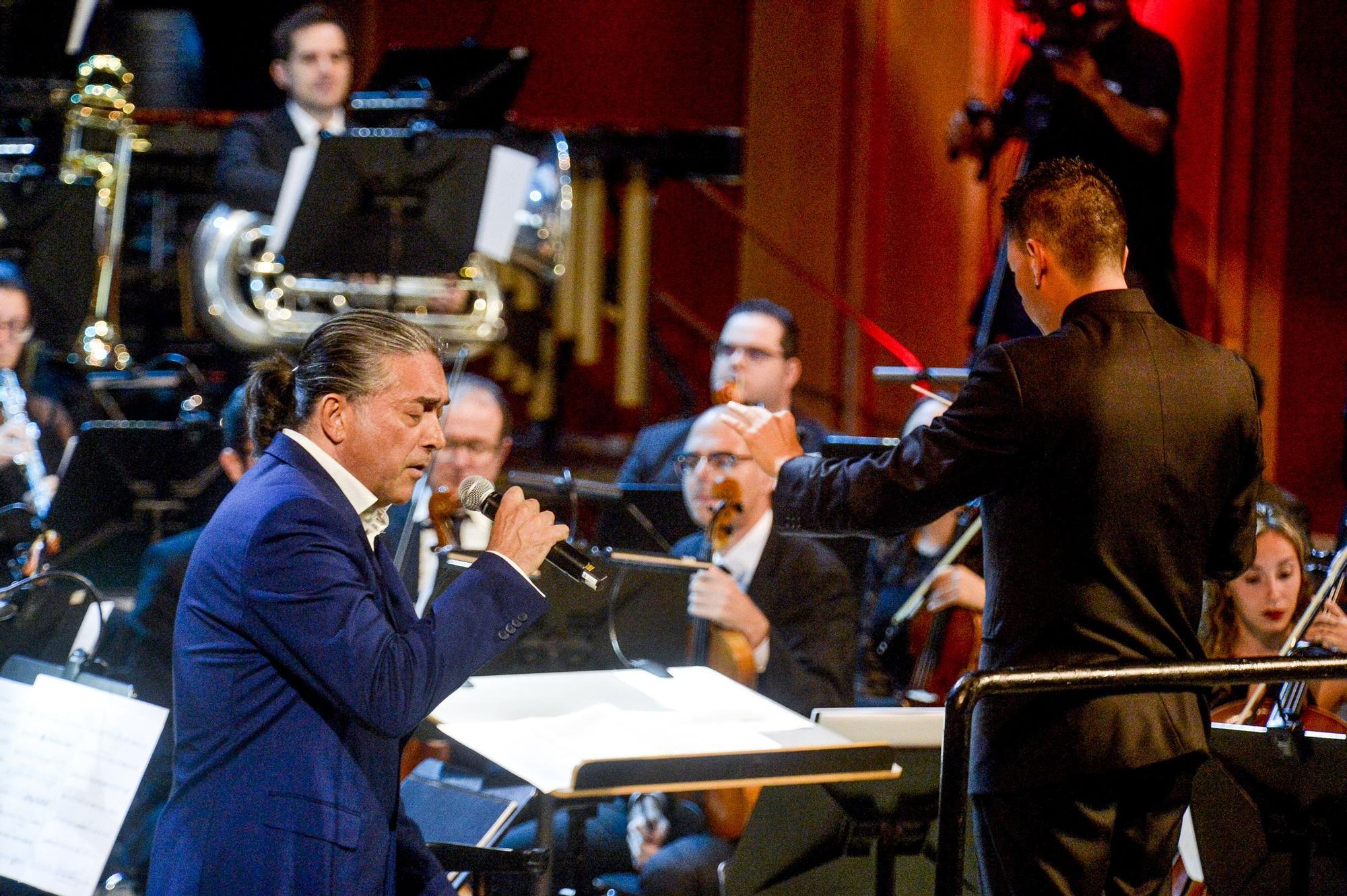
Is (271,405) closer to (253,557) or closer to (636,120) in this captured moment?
(253,557)

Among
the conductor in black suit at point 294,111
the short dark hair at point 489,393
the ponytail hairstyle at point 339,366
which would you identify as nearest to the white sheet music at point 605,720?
the ponytail hairstyle at point 339,366

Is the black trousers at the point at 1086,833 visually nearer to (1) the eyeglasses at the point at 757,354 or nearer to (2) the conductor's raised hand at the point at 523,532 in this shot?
(2) the conductor's raised hand at the point at 523,532

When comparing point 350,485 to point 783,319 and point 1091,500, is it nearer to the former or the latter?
point 1091,500

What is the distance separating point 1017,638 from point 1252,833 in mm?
829

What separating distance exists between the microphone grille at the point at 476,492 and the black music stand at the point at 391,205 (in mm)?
2431

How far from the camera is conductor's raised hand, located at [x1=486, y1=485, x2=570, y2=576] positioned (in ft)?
7.68

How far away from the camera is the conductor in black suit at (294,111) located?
5578 millimetres

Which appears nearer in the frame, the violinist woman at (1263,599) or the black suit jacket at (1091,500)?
the black suit jacket at (1091,500)

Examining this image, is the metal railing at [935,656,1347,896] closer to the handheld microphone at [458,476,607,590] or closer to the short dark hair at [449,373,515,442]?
the handheld microphone at [458,476,607,590]

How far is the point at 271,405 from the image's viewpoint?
2412 millimetres

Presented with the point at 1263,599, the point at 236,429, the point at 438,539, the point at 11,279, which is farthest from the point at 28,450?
the point at 1263,599

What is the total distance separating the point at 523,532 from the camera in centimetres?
236

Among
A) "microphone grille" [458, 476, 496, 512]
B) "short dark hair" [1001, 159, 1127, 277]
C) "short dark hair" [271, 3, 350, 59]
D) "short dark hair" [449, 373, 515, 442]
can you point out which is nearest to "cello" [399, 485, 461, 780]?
"short dark hair" [449, 373, 515, 442]

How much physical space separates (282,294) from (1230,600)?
392cm
